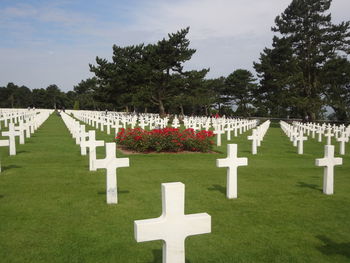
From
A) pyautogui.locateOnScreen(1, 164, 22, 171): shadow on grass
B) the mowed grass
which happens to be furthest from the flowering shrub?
pyautogui.locateOnScreen(1, 164, 22, 171): shadow on grass

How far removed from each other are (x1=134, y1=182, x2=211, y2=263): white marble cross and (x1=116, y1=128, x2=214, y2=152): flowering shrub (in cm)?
954

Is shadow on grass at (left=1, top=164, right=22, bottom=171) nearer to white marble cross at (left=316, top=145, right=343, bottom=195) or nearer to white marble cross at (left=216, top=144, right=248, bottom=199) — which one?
white marble cross at (left=216, top=144, right=248, bottom=199)

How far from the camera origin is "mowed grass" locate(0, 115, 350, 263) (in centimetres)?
411

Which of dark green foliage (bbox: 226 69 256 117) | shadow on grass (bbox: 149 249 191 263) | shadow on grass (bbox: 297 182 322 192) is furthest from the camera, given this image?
dark green foliage (bbox: 226 69 256 117)

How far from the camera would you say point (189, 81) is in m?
39.2

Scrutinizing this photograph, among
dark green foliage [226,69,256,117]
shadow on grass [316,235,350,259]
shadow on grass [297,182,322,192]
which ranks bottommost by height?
shadow on grass [316,235,350,259]

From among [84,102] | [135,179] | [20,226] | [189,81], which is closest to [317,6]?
[189,81]

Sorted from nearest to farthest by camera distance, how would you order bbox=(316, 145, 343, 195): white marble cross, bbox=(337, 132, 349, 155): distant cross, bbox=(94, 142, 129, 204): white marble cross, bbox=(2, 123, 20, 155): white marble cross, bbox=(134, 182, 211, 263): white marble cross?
bbox=(134, 182, 211, 263): white marble cross
bbox=(94, 142, 129, 204): white marble cross
bbox=(316, 145, 343, 195): white marble cross
bbox=(2, 123, 20, 155): white marble cross
bbox=(337, 132, 349, 155): distant cross

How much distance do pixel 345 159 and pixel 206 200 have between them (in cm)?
843

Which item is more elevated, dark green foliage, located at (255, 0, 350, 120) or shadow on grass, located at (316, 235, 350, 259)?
dark green foliage, located at (255, 0, 350, 120)

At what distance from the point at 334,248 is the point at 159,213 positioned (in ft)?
8.37

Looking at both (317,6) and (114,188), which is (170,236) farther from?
(317,6)

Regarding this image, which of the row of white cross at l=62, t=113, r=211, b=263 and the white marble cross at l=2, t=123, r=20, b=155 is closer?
the row of white cross at l=62, t=113, r=211, b=263

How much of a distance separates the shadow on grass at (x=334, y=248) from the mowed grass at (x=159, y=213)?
1 centimetres
